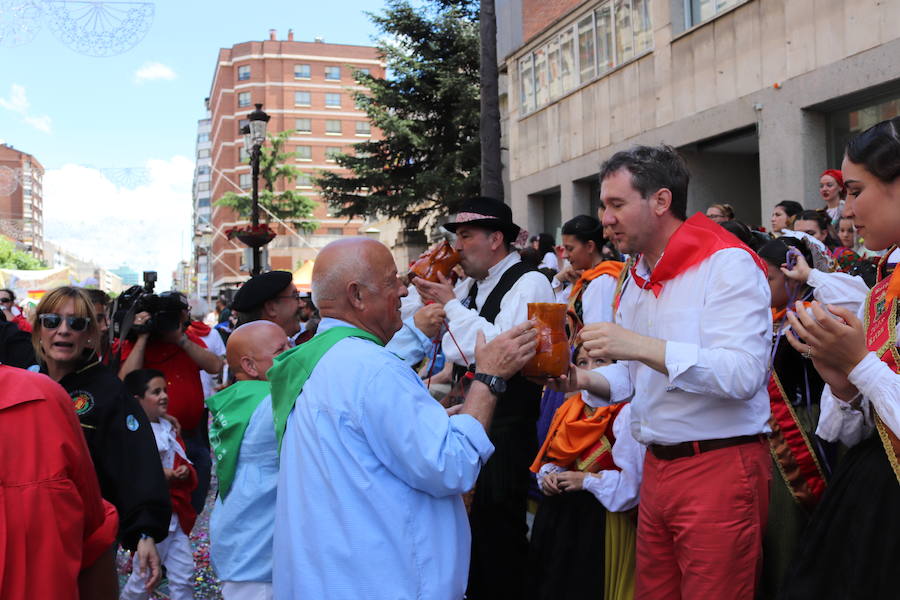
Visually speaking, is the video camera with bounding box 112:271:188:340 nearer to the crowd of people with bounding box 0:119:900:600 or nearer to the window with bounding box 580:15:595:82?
the crowd of people with bounding box 0:119:900:600

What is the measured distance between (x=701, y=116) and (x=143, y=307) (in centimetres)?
1051

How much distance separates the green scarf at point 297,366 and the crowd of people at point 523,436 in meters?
0.01

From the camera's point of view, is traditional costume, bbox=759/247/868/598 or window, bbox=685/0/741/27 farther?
window, bbox=685/0/741/27

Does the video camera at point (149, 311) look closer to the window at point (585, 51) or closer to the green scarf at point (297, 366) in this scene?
the green scarf at point (297, 366)

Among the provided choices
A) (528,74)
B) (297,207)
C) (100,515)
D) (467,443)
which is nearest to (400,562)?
(467,443)

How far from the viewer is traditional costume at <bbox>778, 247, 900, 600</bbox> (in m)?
2.24

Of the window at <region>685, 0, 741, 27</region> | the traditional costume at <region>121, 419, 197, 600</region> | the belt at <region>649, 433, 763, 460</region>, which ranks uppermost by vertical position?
the window at <region>685, 0, 741, 27</region>

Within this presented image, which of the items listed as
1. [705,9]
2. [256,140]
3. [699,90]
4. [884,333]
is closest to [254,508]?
[884,333]

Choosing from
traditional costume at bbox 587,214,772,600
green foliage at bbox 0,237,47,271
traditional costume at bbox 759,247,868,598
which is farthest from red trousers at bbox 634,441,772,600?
green foliage at bbox 0,237,47,271

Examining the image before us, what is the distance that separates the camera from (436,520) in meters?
2.42

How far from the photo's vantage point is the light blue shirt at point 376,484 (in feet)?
7.62

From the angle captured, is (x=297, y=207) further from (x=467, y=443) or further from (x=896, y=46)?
(x=467, y=443)

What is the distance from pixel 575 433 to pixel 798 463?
41.4 inches

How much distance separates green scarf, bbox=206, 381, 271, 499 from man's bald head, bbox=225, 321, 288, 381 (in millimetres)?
268
